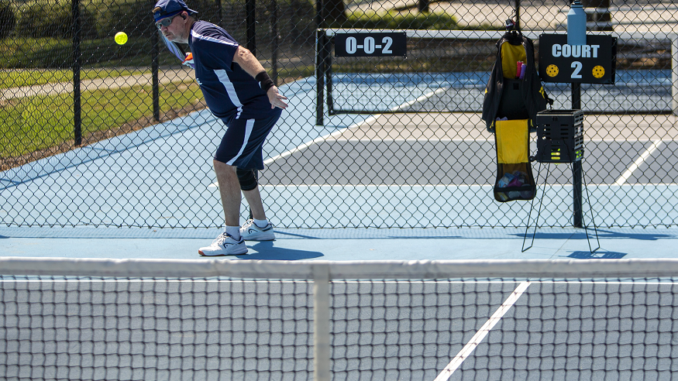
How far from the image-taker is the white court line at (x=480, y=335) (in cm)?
381

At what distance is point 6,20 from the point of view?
32.8 feet

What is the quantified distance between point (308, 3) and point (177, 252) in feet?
39.4

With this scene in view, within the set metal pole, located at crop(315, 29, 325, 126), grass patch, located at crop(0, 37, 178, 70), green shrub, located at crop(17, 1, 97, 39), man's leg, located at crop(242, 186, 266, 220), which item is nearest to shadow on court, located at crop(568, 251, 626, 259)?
man's leg, located at crop(242, 186, 266, 220)

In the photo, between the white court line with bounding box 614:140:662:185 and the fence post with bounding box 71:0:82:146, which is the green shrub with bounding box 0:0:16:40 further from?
the white court line with bounding box 614:140:662:185

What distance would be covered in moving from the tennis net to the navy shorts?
0.93 metres

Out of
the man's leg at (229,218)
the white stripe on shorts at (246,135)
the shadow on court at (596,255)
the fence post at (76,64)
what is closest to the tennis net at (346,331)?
the shadow on court at (596,255)

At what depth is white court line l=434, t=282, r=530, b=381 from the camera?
3.81 meters

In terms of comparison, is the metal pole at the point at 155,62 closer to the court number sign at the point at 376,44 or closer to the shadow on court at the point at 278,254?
the court number sign at the point at 376,44

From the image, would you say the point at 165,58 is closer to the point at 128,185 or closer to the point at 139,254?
the point at 128,185

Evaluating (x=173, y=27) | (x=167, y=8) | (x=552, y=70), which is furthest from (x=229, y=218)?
(x=552, y=70)

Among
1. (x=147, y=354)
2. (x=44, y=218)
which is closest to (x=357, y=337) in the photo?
(x=147, y=354)

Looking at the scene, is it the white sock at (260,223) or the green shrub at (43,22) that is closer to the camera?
the white sock at (260,223)

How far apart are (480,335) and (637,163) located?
541 centimetres

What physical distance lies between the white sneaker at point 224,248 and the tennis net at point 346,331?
0.62 m
